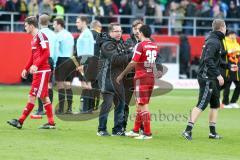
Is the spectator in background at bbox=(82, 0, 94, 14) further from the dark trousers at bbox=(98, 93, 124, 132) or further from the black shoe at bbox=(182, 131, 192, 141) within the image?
the black shoe at bbox=(182, 131, 192, 141)

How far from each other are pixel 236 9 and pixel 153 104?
14.5m

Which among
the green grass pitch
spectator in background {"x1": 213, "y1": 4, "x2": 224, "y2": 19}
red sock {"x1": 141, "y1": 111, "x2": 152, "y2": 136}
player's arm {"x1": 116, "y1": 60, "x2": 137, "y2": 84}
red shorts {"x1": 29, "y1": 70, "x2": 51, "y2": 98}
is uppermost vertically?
spectator in background {"x1": 213, "y1": 4, "x2": 224, "y2": 19}

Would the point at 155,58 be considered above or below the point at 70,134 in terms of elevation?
above

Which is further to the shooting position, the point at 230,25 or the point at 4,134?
the point at 230,25

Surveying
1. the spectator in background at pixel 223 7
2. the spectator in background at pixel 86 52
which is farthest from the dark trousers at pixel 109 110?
the spectator in background at pixel 223 7

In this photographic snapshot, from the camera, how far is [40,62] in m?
16.4

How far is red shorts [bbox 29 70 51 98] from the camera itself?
648 inches

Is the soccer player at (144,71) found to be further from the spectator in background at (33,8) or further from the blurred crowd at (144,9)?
the spectator in background at (33,8)

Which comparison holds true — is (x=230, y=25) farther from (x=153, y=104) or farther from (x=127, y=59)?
(x=127, y=59)

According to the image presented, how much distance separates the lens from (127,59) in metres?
15.9

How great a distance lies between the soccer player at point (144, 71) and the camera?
594 inches

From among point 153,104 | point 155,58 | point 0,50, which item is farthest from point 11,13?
point 155,58

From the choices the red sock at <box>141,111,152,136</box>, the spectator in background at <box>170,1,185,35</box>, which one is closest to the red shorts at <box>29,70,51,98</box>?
the red sock at <box>141,111,152,136</box>

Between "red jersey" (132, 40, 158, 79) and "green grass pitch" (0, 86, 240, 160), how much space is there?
4.27 feet
